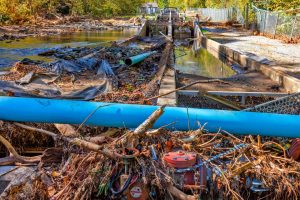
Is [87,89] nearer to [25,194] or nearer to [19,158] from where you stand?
[19,158]

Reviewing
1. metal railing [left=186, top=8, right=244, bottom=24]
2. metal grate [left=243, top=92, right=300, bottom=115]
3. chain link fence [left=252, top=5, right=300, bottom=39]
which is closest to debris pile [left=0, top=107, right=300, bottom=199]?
metal grate [left=243, top=92, right=300, bottom=115]

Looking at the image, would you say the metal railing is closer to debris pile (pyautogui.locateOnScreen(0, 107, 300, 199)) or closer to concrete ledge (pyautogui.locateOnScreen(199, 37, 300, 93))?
concrete ledge (pyautogui.locateOnScreen(199, 37, 300, 93))

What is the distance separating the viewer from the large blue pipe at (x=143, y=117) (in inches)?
138

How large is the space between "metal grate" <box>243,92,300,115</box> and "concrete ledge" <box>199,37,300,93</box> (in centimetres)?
352

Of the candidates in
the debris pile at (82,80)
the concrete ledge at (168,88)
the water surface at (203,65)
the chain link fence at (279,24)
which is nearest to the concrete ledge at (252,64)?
the water surface at (203,65)

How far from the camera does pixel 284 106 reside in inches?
164

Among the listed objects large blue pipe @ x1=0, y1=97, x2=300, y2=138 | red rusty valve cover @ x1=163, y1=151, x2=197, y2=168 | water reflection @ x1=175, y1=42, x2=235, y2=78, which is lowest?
water reflection @ x1=175, y1=42, x2=235, y2=78

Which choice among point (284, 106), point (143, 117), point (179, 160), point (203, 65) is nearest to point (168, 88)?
point (284, 106)

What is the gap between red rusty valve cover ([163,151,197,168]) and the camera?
2830 mm

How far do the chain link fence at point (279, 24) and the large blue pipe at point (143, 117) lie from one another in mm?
15176

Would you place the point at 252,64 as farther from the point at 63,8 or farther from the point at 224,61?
the point at 63,8

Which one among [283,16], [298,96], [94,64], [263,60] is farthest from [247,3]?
[298,96]

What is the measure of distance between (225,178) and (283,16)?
56.7 feet

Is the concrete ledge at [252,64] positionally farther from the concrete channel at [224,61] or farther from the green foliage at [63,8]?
the green foliage at [63,8]
